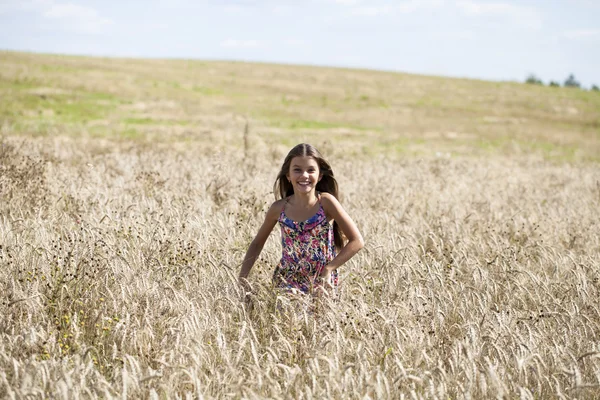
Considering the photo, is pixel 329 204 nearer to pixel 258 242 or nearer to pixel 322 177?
pixel 322 177

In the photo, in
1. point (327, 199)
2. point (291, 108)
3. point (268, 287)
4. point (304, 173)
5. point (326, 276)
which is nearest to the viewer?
point (326, 276)

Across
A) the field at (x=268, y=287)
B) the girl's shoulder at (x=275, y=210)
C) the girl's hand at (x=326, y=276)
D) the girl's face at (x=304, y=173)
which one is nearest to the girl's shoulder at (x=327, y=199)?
the girl's face at (x=304, y=173)

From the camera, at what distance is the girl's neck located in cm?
392

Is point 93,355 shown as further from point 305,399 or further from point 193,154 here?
point 193,154

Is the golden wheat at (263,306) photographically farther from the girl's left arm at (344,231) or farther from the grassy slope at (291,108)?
the grassy slope at (291,108)

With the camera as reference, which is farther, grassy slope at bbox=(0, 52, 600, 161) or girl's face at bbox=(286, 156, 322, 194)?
grassy slope at bbox=(0, 52, 600, 161)

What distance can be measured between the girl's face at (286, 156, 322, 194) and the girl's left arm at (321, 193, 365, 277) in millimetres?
146

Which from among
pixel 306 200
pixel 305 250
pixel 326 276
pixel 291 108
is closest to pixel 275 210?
pixel 306 200

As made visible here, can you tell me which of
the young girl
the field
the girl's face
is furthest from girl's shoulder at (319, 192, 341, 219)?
the field

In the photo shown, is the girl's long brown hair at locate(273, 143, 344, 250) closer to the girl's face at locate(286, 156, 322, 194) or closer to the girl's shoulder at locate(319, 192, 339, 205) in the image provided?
the girl's face at locate(286, 156, 322, 194)

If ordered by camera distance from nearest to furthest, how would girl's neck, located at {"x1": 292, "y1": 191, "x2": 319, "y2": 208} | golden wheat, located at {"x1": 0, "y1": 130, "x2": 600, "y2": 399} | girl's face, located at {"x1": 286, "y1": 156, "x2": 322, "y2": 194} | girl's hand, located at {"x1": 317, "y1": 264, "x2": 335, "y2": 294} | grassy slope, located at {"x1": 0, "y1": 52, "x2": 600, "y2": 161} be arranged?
golden wheat, located at {"x1": 0, "y1": 130, "x2": 600, "y2": 399} → girl's hand, located at {"x1": 317, "y1": 264, "x2": 335, "y2": 294} → girl's face, located at {"x1": 286, "y1": 156, "x2": 322, "y2": 194} → girl's neck, located at {"x1": 292, "y1": 191, "x2": 319, "y2": 208} → grassy slope, located at {"x1": 0, "y1": 52, "x2": 600, "y2": 161}

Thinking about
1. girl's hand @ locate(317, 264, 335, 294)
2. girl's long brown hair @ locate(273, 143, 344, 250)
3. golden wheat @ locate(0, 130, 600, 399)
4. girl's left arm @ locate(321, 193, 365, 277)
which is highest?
girl's long brown hair @ locate(273, 143, 344, 250)

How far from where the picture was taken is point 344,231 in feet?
12.5

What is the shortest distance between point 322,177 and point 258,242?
667mm
